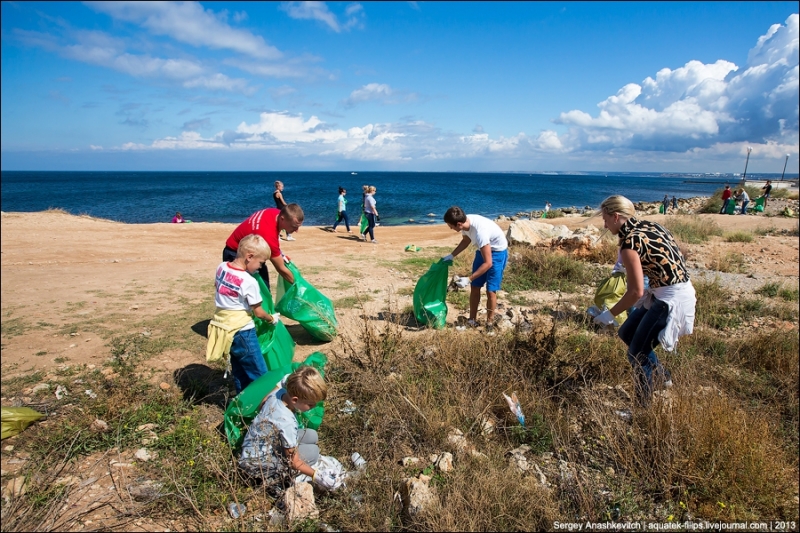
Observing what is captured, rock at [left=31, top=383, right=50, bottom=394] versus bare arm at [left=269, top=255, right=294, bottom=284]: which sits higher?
bare arm at [left=269, top=255, right=294, bottom=284]

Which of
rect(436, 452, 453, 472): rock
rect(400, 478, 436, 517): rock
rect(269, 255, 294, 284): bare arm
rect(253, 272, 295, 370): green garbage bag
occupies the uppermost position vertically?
rect(269, 255, 294, 284): bare arm

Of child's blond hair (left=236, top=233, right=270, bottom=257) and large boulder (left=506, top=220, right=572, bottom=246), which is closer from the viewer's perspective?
child's blond hair (left=236, top=233, right=270, bottom=257)

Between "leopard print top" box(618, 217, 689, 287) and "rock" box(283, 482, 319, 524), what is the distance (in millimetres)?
2598

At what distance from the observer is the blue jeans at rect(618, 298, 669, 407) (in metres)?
3.07

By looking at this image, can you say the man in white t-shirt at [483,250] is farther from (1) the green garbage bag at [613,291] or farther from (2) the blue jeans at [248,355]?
(2) the blue jeans at [248,355]

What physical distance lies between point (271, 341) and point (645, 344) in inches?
117

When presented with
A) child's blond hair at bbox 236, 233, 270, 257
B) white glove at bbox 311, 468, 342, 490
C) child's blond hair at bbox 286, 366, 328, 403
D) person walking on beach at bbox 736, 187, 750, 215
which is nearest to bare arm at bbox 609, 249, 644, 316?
child's blond hair at bbox 286, 366, 328, 403

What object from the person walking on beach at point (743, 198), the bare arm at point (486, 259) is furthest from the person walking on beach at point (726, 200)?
the bare arm at point (486, 259)

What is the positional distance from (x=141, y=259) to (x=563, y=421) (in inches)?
327

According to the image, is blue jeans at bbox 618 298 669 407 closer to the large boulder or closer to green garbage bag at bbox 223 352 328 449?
green garbage bag at bbox 223 352 328 449

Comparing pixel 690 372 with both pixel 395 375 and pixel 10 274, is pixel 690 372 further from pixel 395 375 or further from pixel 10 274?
pixel 10 274

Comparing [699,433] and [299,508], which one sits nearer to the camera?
[299,508]

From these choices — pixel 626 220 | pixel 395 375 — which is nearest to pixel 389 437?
pixel 395 375

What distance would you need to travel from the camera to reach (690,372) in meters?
3.28
